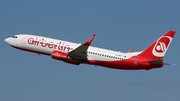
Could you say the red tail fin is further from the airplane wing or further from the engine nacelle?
the engine nacelle

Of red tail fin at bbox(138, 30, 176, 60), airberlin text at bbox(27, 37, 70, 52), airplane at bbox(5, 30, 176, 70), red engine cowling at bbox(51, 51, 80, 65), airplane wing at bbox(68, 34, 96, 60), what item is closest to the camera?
airplane wing at bbox(68, 34, 96, 60)

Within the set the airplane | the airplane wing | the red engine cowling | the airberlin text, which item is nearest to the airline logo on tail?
the airplane

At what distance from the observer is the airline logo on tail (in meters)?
85.7

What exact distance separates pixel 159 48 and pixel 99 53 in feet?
46.5

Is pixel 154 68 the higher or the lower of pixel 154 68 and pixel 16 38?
the lower

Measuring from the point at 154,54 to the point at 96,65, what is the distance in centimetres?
1367

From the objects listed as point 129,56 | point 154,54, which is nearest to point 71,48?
point 129,56

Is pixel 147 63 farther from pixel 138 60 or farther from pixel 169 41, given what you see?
pixel 169 41

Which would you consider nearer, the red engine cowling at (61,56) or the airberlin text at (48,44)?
the red engine cowling at (61,56)

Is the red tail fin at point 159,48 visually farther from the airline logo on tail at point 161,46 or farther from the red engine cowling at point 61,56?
the red engine cowling at point 61,56

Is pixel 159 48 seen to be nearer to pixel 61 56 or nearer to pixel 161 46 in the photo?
pixel 161 46

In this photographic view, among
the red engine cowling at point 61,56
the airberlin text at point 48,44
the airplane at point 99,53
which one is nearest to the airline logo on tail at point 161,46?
the airplane at point 99,53

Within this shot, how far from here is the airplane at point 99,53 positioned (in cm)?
8400

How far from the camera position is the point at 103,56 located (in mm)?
84562
